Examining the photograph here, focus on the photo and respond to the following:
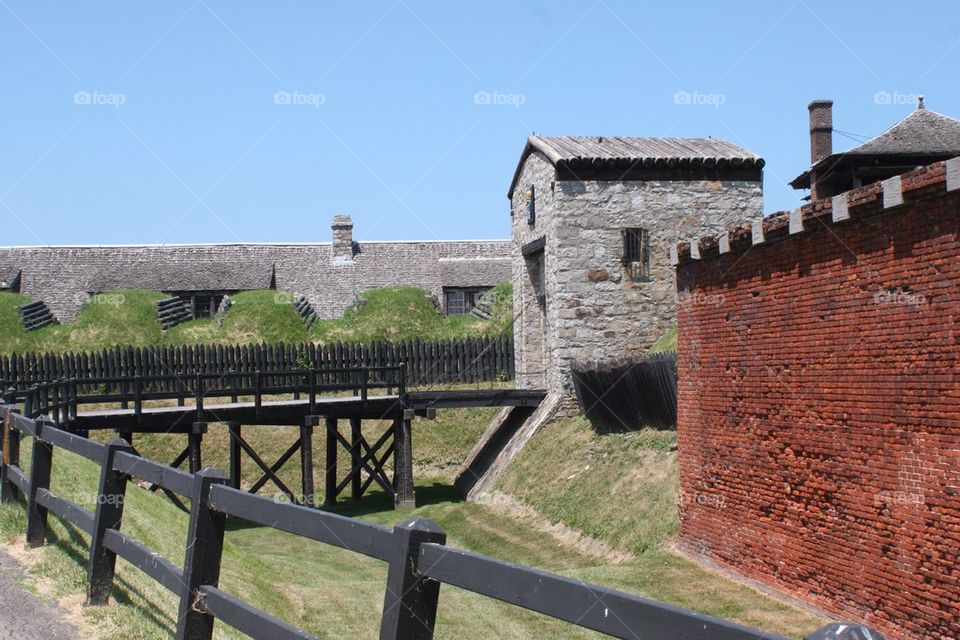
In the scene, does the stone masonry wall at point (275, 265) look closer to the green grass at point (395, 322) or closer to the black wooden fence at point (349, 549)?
the green grass at point (395, 322)

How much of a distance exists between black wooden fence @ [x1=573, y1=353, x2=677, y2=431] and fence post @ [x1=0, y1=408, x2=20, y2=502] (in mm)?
11876

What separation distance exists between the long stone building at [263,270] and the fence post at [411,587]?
143ft

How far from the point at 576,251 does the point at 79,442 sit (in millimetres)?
19467

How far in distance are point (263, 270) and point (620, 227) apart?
26819 mm

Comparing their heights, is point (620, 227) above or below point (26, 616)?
above

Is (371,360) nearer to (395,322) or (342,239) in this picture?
(395,322)

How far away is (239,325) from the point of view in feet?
144

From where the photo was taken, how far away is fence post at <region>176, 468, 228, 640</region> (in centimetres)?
607
